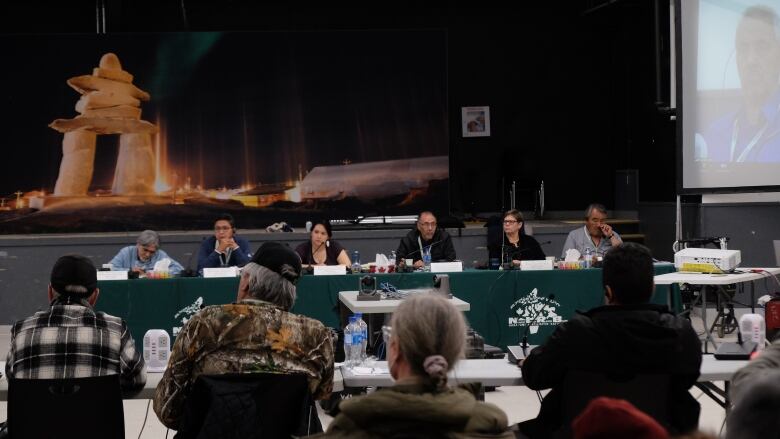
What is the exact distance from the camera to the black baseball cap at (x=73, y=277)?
10.3 feet

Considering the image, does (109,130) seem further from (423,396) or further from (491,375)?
(423,396)

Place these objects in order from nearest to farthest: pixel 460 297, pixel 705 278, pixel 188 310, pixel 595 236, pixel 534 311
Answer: pixel 705 278, pixel 188 310, pixel 460 297, pixel 534 311, pixel 595 236

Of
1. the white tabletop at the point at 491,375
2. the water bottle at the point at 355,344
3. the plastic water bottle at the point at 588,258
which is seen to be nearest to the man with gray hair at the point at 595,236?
the plastic water bottle at the point at 588,258

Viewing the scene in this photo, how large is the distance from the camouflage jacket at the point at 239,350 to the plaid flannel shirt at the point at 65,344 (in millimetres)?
336

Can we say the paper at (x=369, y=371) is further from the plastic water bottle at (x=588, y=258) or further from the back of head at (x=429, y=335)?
the plastic water bottle at (x=588, y=258)

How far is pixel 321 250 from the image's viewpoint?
7.20 meters

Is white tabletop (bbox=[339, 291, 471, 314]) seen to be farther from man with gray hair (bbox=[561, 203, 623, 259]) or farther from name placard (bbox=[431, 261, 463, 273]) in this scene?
man with gray hair (bbox=[561, 203, 623, 259])

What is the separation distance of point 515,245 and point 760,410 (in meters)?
5.84

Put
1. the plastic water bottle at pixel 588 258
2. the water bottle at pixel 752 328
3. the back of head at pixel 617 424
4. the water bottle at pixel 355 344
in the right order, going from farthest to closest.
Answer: the plastic water bottle at pixel 588 258 < the water bottle at pixel 752 328 < the water bottle at pixel 355 344 < the back of head at pixel 617 424

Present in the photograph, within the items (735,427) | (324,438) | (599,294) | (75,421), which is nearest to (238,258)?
(599,294)

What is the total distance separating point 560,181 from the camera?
452 inches

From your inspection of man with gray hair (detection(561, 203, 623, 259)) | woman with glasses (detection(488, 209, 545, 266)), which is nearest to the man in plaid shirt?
woman with glasses (detection(488, 209, 545, 266))

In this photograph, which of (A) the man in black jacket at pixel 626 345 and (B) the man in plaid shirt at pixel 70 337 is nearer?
(A) the man in black jacket at pixel 626 345

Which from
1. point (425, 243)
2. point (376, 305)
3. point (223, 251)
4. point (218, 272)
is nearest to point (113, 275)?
point (218, 272)
